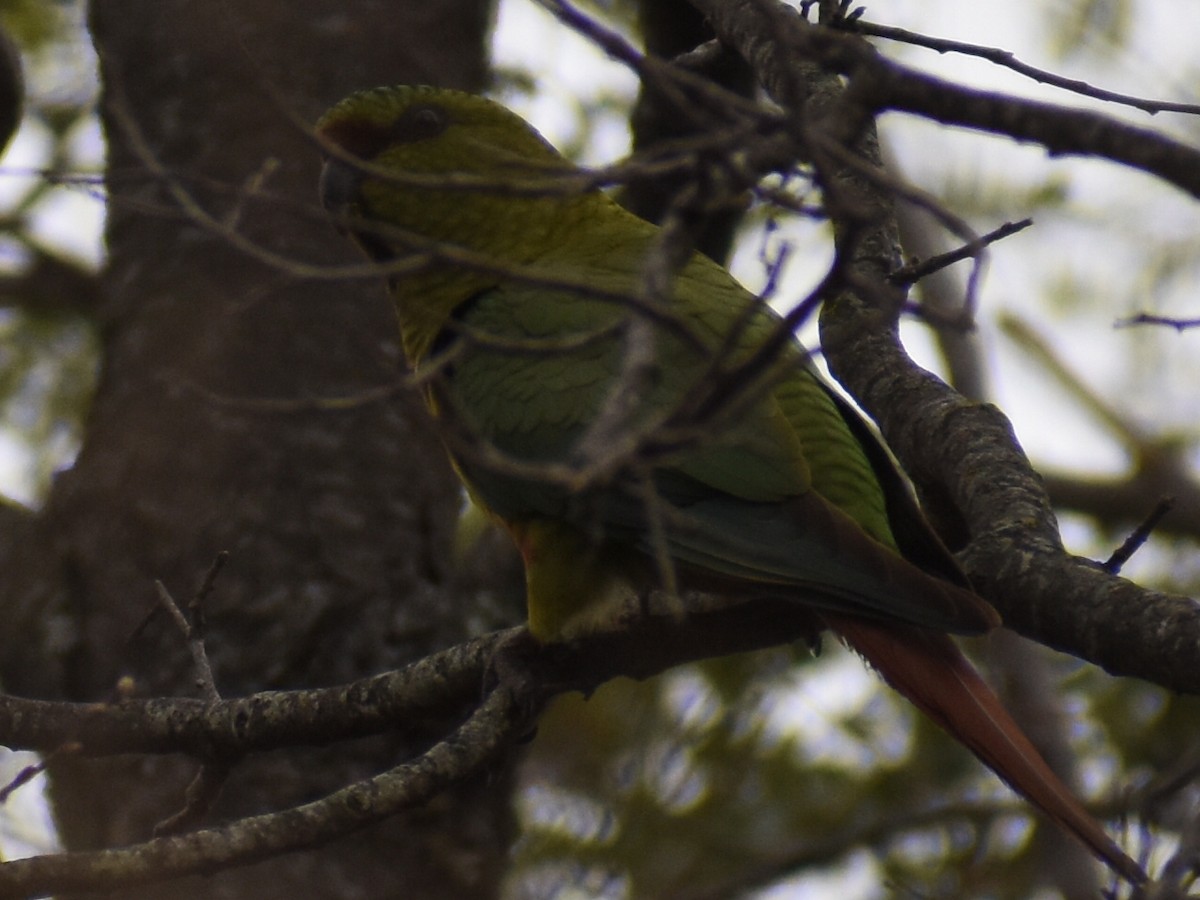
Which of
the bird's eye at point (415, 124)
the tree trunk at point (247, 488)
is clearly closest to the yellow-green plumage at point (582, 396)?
the bird's eye at point (415, 124)

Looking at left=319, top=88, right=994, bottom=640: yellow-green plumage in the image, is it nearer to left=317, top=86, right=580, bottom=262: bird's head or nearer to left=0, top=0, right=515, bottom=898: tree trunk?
left=317, top=86, right=580, bottom=262: bird's head

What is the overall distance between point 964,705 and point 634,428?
2.91 ft

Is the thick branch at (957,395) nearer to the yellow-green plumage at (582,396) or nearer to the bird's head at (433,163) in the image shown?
the yellow-green plumage at (582,396)

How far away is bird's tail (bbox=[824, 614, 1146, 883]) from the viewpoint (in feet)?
7.34

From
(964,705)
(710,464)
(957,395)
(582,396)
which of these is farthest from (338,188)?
(964,705)

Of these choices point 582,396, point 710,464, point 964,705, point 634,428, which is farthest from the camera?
point 582,396

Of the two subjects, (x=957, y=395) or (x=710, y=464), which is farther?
(x=957, y=395)

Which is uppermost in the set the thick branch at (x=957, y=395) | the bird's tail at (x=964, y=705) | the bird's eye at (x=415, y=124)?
the bird's eye at (x=415, y=124)

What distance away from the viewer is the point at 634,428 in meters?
1.99

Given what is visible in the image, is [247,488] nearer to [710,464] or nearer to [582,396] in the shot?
[582,396]

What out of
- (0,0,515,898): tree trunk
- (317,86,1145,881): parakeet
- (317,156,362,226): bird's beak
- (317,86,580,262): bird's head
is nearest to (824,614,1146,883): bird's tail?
(317,86,1145,881): parakeet

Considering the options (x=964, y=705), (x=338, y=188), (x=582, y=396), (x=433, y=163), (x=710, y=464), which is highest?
(x=433, y=163)

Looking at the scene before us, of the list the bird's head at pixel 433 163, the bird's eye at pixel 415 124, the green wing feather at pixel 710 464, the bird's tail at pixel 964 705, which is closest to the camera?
the bird's tail at pixel 964 705

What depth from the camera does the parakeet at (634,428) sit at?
2412 mm
